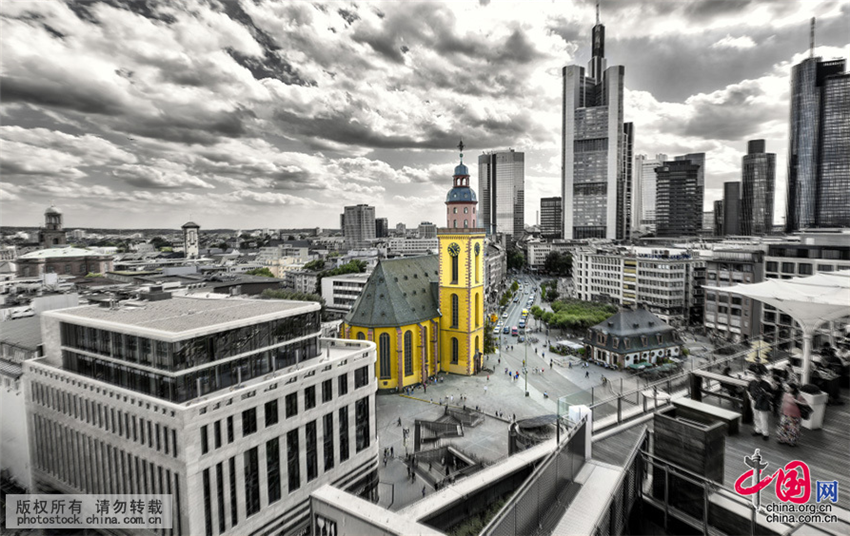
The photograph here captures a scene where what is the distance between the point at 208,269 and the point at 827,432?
356 feet

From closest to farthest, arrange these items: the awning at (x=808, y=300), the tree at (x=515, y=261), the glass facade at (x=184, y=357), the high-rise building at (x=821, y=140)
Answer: the awning at (x=808, y=300) → the glass facade at (x=184, y=357) → the high-rise building at (x=821, y=140) → the tree at (x=515, y=261)

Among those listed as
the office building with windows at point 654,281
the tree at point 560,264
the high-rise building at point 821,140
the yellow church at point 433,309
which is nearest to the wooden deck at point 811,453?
the yellow church at point 433,309

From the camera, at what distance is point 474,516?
9.56 metres

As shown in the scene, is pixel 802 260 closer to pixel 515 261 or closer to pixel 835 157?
pixel 835 157

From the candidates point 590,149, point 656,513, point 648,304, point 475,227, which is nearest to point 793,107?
point 590,149

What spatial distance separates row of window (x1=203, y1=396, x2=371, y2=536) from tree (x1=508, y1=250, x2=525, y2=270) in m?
151

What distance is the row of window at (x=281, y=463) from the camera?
19.1 metres

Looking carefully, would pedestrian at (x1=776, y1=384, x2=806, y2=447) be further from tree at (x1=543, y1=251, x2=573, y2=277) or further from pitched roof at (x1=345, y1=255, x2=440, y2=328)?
tree at (x1=543, y1=251, x2=573, y2=277)

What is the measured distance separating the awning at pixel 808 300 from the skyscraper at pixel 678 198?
18121 centimetres

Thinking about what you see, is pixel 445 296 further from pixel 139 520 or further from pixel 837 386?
pixel 837 386

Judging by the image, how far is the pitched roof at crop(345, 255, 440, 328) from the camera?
44.9 metres

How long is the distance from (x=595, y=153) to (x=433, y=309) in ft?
424

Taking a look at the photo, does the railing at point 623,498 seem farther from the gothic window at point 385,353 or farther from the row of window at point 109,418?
the gothic window at point 385,353

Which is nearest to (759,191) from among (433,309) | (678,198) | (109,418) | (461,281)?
(678,198)
